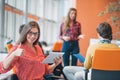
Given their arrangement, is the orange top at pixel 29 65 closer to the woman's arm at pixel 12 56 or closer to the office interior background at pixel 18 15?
the woman's arm at pixel 12 56

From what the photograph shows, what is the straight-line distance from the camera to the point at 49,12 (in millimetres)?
13602

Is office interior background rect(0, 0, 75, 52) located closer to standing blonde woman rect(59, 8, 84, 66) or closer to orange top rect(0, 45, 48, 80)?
standing blonde woman rect(59, 8, 84, 66)

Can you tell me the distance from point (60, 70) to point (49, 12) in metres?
9.28

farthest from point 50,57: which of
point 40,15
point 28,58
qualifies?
point 40,15

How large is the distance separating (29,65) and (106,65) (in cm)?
88

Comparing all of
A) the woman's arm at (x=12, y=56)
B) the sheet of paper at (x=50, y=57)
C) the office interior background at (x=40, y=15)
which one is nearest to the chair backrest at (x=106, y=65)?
the sheet of paper at (x=50, y=57)

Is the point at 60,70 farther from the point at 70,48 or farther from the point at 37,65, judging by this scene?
the point at 37,65

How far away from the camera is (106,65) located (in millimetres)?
3111

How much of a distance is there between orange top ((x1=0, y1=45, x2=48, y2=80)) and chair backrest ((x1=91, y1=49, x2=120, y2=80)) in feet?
1.95

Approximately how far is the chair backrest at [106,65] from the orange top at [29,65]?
594 mm

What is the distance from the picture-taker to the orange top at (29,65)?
277cm

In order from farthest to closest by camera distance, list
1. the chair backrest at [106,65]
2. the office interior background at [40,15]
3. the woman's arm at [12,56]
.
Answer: the office interior background at [40,15] < the chair backrest at [106,65] < the woman's arm at [12,56]

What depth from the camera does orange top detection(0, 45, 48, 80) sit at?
2.77 metres

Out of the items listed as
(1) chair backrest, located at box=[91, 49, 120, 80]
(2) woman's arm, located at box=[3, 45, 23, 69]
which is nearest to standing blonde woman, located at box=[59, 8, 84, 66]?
(1) chair backrest, located at box=[91, 49, 120, 80]
